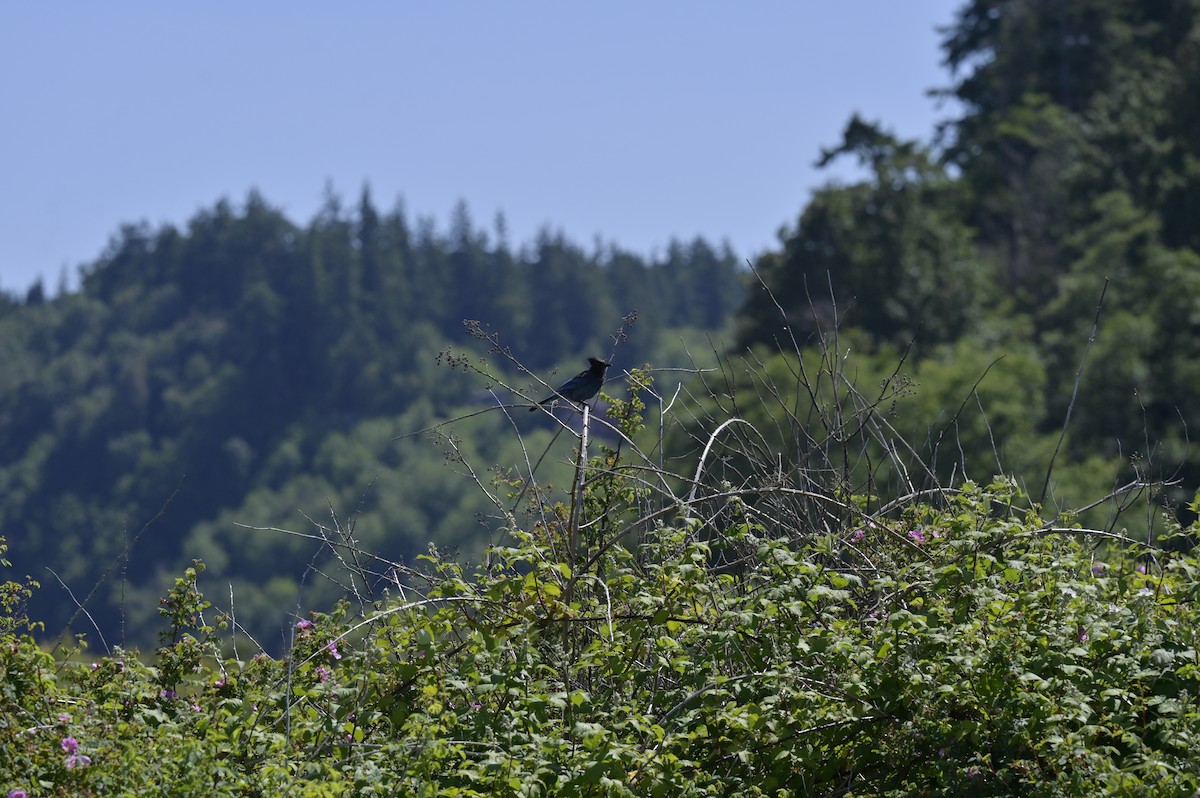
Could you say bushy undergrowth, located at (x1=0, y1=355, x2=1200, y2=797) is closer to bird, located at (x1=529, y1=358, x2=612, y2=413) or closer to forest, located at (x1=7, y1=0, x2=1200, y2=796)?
forest, located at (x1=7, y1=0, x2=1200, y2=796)

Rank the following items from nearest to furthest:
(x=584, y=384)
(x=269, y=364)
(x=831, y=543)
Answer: (x=831, y=543) < (x=584, y=384) < (x=269, y=364)

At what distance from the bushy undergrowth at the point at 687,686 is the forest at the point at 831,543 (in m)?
0.02

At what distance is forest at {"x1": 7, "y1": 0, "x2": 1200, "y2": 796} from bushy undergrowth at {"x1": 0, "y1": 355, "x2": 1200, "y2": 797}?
18 mm

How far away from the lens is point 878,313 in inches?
1368

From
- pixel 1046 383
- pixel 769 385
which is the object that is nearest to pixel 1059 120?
pixel 1046 383

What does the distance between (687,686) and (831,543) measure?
640 millimetres

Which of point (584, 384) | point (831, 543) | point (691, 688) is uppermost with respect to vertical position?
point (584, 384)

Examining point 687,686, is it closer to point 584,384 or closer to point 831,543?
point 831,543

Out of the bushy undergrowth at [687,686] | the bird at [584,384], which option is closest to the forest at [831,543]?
the bushy undergrowth at [687,686]

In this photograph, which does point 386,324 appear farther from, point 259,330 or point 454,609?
point 454,609

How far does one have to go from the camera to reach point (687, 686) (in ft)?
16.3

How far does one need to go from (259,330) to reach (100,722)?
123372 millimetres

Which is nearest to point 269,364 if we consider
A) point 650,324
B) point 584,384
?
point 650,324

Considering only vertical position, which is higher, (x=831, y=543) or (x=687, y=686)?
(x=831, y=543)
